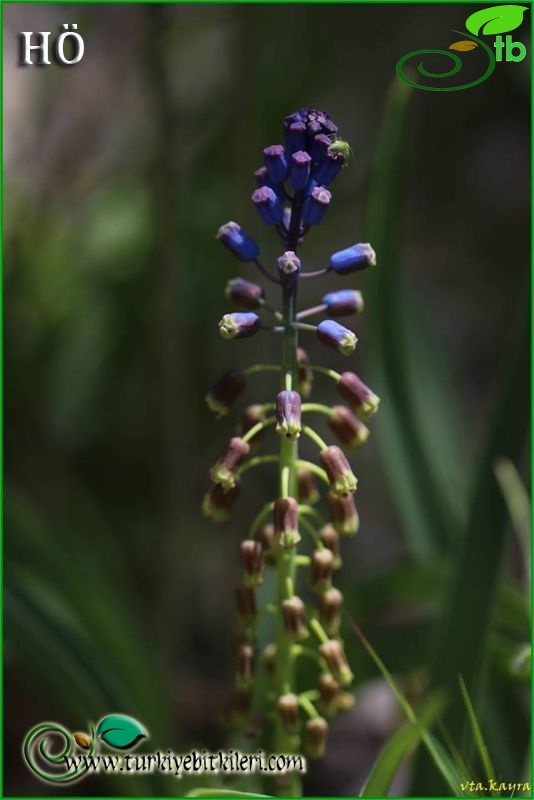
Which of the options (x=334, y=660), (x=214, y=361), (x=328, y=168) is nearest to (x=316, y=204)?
(x=328, y=168)

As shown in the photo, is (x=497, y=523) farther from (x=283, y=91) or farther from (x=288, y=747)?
(x=283, y=91)

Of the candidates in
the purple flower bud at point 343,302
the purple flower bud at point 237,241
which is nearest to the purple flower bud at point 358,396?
the purple flower bud at point 343,302

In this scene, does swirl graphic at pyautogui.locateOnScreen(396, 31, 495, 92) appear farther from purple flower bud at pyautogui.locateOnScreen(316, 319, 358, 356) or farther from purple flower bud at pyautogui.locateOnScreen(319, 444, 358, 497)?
purple flower bud at pyautogui.locateOnScreen(319, 444, 358, 497)

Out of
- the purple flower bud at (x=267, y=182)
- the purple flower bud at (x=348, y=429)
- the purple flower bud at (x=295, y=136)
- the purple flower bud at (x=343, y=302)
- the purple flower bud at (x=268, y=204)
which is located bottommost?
the purple flower bud at (x=348, y=429)

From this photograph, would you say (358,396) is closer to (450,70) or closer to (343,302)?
(343,302)

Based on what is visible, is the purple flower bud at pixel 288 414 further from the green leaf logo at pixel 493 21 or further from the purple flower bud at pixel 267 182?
the green leaf logo at pixel 493 21

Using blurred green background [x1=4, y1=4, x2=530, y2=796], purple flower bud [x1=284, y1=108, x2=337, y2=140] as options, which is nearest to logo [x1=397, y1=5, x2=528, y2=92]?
blurred green background [x1=4, y1=4, x2=530, y2=796]
